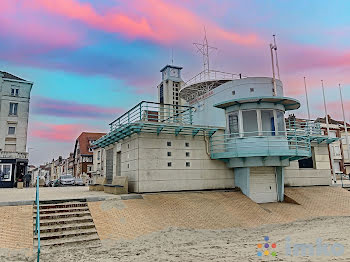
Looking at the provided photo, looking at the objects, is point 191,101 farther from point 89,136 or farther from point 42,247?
point 89,136

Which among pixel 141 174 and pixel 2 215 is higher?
pixel 141 174

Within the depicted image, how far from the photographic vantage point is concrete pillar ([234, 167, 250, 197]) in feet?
53.8

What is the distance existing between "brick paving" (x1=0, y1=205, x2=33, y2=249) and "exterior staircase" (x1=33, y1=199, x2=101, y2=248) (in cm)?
25

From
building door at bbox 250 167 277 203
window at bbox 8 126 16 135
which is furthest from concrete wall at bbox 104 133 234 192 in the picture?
window at bbox 8 126 16 135

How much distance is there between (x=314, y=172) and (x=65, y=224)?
63.1 ft

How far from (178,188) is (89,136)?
45992 mm

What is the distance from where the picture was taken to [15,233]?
28.9 ft

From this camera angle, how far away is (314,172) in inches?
829

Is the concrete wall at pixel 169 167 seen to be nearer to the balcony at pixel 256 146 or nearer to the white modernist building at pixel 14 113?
the balcony at pixel 256 146

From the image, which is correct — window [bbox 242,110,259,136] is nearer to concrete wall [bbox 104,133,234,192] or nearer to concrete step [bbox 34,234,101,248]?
concrete wall [bbox 104,133,234,192]

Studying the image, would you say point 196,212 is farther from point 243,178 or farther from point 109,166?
point 109,166

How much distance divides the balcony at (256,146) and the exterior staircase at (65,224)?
350 inches

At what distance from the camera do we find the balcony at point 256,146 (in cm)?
1534

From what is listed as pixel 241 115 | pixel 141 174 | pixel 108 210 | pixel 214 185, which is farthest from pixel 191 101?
pixel 108 210
